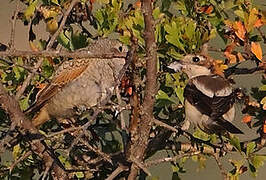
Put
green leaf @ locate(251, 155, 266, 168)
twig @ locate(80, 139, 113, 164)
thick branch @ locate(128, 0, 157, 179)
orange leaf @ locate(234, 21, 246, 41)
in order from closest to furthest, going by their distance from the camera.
A: 1. thick branch @ locate(128, 0, 157, 179)
2. twig @ locate(80, 139, 113, 164)
3. green leaf @ locate(251, 155, 266, 168)
4. orange leaf @ locate(234, 21, 246, 41)

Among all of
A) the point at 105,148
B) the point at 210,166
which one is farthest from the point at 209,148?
the point at 210,166

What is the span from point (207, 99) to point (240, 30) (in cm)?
87

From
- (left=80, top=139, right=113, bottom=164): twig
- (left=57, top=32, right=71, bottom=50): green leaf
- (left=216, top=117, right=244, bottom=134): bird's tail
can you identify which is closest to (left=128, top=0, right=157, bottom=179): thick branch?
(left=80, top=139, right=113, bottom=164): twig

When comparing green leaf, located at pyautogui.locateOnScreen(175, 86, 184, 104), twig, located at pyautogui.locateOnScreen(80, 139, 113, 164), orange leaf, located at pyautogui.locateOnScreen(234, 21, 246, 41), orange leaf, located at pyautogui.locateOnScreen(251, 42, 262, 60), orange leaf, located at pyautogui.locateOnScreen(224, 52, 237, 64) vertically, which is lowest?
twig, located at pyautogui.locateOnScreen(80, 139, 113, 164)

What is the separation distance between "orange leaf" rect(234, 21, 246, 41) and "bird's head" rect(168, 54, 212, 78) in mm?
285

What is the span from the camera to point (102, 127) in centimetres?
→ 366

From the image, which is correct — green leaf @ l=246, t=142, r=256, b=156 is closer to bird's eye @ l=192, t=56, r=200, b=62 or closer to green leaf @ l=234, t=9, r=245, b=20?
green leaf @ l=234, t=9, r=245, b=20

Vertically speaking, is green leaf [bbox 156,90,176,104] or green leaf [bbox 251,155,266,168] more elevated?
green leaf [bbox 156,90,176,104]

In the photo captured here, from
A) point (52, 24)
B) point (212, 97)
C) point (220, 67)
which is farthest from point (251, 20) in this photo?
point (52, 24)

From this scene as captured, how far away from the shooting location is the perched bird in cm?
359

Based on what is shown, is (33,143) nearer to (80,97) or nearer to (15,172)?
(15,172)

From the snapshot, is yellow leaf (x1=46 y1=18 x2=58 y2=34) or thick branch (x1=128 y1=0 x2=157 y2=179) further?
yellow leaf (x1=46 y1=18 x2=58 y2=34)

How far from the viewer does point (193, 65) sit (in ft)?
13.6

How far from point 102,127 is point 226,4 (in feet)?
2.94
